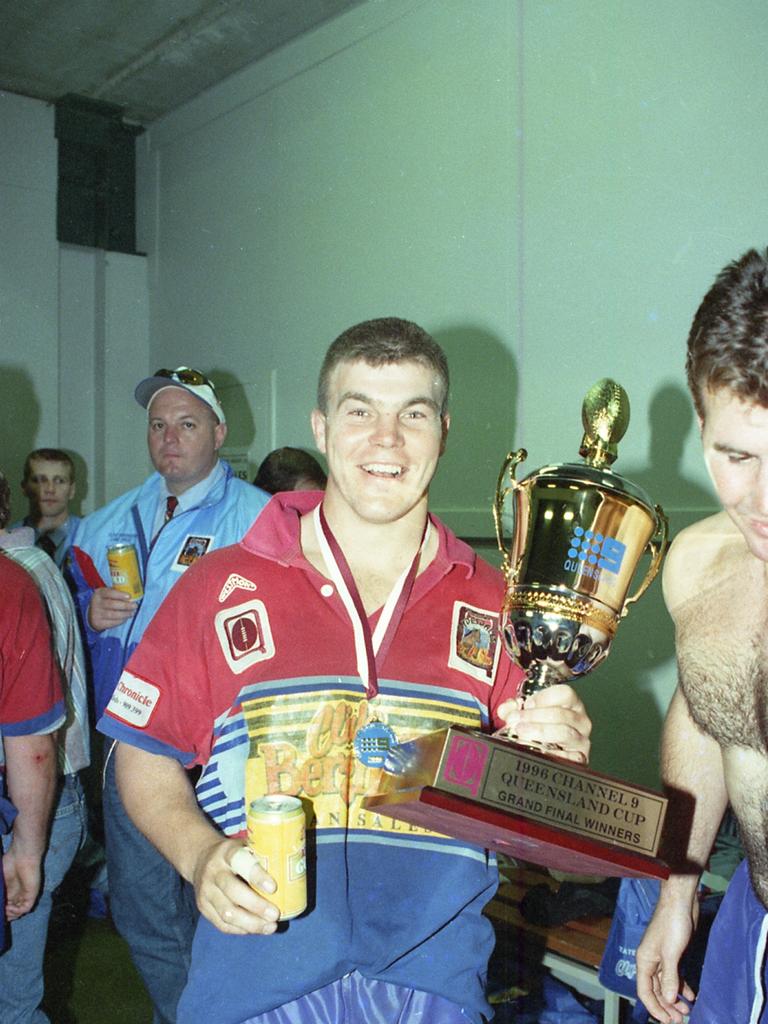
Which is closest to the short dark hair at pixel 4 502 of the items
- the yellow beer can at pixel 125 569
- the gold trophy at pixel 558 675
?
the yellow beer can at pixel 125 569

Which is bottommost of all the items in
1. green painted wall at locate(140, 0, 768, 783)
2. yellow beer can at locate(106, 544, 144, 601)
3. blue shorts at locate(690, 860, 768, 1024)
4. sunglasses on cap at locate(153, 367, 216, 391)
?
blue shorts at locate(690, 860, 768, 1024)

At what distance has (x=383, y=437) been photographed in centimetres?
162

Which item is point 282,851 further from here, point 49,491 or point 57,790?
point 49,491

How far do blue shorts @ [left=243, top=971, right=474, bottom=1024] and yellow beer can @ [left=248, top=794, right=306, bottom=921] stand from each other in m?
0.29

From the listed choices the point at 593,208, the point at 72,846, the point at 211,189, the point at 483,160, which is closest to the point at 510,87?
the point at 483,160

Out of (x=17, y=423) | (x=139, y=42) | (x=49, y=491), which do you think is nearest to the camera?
(x=49, y=491)

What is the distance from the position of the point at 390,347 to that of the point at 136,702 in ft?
2.40

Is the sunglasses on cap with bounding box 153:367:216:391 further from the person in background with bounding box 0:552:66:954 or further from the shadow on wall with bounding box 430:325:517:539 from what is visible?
the person in background with bounding box 0:552:66:954

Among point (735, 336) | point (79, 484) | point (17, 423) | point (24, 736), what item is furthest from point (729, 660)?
point (79, 484)

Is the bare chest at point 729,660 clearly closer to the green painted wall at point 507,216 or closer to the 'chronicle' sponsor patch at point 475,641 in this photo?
the 'chronicle' sponsor patch at point 475,641

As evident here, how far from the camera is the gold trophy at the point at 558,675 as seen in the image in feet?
4.12

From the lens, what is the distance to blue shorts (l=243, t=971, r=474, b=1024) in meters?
1.47

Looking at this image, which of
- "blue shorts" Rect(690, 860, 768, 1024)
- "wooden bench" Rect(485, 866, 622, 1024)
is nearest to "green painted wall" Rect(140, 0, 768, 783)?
"wooden bench" Rect(485, 866, 622, 1024)

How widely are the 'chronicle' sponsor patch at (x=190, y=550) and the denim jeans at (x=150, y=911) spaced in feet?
2.02
